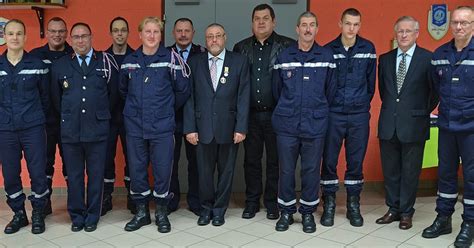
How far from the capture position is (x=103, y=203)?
4.25 m

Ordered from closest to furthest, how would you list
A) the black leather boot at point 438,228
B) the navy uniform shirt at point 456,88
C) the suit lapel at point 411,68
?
the navy uniform shirt at point 456,88, the black leather boot at point 438,228, the suit lapel at point 411,68

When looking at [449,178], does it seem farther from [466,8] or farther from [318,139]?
[466,8]

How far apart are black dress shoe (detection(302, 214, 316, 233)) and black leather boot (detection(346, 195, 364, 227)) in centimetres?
38

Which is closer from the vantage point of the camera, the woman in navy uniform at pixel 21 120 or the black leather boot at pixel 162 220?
the woman in navy uniform at pixel 21 120

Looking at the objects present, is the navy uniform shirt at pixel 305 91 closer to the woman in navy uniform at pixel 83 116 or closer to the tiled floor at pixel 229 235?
the tiled floor at pixel 229 235

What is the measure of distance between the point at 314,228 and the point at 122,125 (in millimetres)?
1907

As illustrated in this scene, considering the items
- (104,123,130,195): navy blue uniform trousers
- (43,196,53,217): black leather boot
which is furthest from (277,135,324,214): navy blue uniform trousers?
(43,196,53,217): black leather boot

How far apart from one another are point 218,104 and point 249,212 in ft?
3.42

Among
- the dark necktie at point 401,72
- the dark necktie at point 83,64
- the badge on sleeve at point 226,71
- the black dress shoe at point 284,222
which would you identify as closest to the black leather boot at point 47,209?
the dark necktie at point 83,64

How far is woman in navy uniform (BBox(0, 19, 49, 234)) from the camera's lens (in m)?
3.57

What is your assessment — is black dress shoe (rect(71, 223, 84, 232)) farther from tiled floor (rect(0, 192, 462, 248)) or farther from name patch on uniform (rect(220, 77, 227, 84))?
name patch on uniform (rect(220, 77, 227, 84))

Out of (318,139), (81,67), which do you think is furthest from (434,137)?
(81,67)

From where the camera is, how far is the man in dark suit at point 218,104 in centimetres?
380

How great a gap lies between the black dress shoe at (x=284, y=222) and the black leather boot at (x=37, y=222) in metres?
1.91
